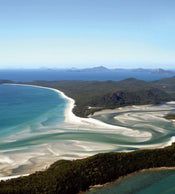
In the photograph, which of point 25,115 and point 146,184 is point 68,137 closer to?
point 146,184

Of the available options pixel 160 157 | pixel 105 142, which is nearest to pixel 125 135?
pixel 105 142

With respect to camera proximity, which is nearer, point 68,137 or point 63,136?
point 68,137

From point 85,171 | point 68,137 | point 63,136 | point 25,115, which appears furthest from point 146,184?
point 25,115

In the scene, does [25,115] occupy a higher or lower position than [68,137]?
higher

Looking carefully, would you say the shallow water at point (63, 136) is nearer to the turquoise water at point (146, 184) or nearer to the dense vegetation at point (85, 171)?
the dense vegetation at point (85, 171)

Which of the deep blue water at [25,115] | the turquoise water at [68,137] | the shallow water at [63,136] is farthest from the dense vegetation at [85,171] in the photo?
the deep blue water at [25,115]

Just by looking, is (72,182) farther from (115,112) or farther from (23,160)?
(115,112)

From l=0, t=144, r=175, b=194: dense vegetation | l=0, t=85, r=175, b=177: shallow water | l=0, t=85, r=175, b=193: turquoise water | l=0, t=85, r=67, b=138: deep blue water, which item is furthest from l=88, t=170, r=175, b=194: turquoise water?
l=0, t=85, r=67, b=138: deep blue water
